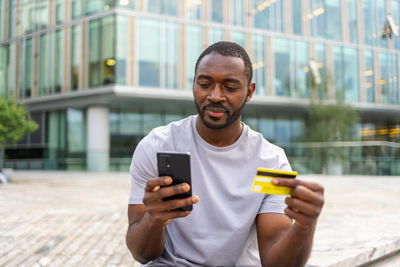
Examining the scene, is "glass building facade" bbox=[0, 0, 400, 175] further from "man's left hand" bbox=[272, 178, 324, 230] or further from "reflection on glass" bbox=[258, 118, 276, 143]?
"man's left hand" bbox=[272, 178, 324, 230]

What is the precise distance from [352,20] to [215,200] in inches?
1141

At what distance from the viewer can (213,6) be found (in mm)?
23938

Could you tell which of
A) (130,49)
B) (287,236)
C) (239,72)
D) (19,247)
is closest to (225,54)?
(239,72)

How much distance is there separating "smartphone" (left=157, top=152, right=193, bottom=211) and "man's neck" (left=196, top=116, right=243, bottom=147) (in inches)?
19.0

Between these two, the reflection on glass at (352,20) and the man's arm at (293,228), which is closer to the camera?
the man's arm at (293,228)

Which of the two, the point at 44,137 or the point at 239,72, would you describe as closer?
the point at 239,72

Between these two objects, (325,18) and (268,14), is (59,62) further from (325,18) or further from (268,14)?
(325,18)

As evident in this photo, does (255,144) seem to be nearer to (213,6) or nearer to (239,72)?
(239,72)

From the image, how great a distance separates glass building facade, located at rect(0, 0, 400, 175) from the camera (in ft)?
72.6

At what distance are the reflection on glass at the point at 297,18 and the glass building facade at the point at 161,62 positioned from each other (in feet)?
0.23

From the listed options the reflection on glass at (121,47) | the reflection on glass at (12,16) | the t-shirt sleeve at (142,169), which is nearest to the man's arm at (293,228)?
the t-shirt sleeve at (142,169)

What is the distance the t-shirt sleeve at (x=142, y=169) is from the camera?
6.01 ft

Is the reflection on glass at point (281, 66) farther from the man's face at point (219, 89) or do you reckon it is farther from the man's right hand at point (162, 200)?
the man's right hand at point (162, 200)

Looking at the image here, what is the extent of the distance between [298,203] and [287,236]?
27cm
